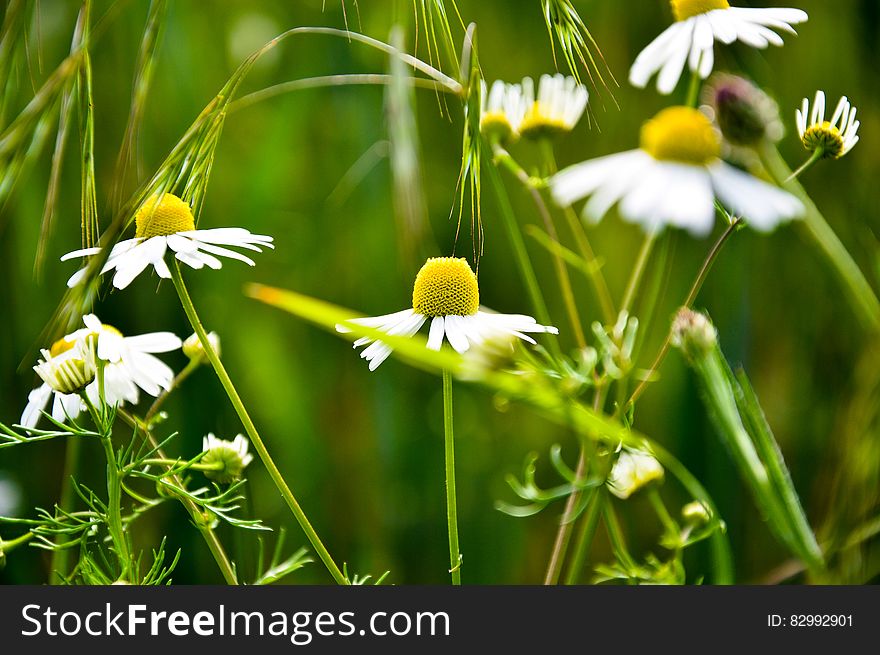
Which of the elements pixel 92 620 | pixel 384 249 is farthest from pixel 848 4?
pixel 92 620

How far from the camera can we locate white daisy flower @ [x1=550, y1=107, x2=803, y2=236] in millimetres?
199

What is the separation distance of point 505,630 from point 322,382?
1.17 feet

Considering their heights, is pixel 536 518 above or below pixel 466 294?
below

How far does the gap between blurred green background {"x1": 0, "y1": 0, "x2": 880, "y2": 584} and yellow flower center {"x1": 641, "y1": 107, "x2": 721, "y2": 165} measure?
1.17 ft

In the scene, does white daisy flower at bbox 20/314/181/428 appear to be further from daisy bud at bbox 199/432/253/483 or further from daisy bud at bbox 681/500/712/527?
daisy bud at bbox 681/500/712/527

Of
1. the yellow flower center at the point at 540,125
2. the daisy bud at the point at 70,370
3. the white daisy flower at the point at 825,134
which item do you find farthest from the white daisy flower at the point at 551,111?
the daisy bud at the point at 70,370

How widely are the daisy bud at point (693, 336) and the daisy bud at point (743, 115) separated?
5 cm

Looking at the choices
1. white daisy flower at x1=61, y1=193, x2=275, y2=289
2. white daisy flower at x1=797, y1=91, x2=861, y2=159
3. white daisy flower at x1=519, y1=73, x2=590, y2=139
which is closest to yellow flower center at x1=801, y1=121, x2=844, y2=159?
white daisy flower at x1=797, y1=91, x2=861, y2=159

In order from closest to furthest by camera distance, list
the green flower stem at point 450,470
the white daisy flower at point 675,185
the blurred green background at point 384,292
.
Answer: the white daisy flower at point 675,185, the green flower stem at point 450,470, the blurred green background at point 384,292

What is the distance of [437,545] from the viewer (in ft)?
2.03

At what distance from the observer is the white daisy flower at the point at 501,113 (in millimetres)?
378

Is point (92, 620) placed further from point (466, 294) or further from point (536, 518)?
point (536, 518)

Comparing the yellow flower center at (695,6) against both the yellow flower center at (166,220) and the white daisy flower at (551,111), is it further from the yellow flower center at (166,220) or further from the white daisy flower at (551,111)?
the yellow flower center at (166,220)

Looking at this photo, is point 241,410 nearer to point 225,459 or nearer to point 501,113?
point 225,459
